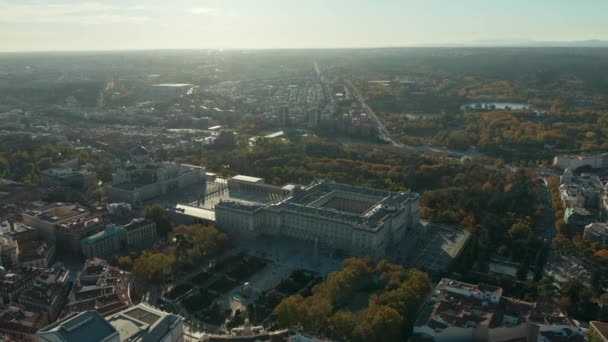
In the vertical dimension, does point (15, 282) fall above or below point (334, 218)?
below

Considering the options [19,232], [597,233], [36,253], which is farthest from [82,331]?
[597,233]

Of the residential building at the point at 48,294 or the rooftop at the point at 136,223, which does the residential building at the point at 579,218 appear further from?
the residential building at the point at 48,294

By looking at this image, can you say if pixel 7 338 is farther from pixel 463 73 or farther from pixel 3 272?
pixel 463 73

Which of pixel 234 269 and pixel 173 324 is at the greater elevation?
pixel 173 324

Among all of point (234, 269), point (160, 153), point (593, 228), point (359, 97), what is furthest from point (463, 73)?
point (234, 269)

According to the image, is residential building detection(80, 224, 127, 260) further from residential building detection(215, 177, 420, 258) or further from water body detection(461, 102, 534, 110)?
water body detection(461, 102, 534, 110)

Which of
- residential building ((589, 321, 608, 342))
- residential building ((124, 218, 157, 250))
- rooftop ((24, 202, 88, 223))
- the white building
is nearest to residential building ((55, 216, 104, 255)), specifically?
rooftop ((24, 202, 88, 223))

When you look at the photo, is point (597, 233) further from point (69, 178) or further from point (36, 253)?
point (69, 178)
